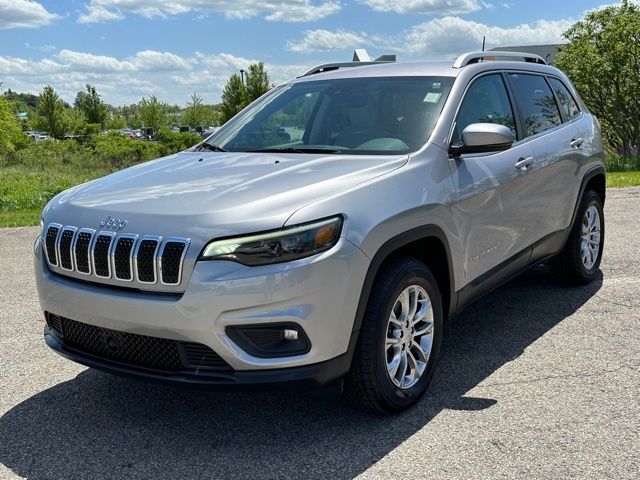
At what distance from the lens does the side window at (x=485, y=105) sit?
421 cm

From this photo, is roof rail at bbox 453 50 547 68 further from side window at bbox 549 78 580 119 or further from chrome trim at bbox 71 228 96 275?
chrome trim at bbox 71 228 96 275

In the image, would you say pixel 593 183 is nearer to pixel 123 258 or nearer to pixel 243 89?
pixel 123 258

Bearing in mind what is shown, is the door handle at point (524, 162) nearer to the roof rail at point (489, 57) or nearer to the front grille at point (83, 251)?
the roof rail at point (489, 57)

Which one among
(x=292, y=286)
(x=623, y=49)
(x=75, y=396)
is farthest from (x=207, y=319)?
(x=623, y=49)

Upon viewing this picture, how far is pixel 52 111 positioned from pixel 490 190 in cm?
8706

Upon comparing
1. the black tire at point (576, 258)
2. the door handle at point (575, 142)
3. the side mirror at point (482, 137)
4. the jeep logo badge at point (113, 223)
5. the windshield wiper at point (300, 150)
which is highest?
the side mirror at point (482, 137)

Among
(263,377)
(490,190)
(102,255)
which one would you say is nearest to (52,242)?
(102,255)

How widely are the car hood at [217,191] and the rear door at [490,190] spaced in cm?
52

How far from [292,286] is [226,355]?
41 cm

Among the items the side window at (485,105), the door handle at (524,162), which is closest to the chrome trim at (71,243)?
the side window at (485,105)

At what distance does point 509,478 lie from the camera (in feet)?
9.70

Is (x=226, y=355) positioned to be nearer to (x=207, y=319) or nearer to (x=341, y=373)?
(x=207, y=319)

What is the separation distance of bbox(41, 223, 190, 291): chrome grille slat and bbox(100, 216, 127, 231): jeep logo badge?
0.03 meters

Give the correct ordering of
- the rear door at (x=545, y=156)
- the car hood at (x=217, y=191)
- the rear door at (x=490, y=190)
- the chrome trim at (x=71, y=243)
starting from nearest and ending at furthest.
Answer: the car hood at (x=217, y=191) < the chrome trim at (x=71, y=243) < the rear door at (x=490, y=190) < the rear door at (x=545, y=156)
